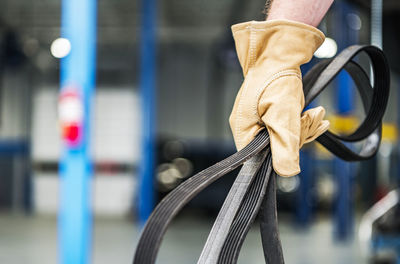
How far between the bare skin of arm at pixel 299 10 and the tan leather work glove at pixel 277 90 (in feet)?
0.11

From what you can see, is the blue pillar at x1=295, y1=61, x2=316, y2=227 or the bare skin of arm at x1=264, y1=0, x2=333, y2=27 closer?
the bare skin of arm at x1=264, y1=0, x2=333, y2=27

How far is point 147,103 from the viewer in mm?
9461

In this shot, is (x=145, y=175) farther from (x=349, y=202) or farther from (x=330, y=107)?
(x=330, y=107)

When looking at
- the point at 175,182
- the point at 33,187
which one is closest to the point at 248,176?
the point at 175,182

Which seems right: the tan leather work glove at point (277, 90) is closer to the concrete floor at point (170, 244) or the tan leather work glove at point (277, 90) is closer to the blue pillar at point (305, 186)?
the concrete floor at point (170, 244)

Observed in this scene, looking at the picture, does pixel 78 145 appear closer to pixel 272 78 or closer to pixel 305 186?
pixel 272 78

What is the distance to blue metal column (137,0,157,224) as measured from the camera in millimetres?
9109

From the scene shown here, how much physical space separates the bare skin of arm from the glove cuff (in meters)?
0.03

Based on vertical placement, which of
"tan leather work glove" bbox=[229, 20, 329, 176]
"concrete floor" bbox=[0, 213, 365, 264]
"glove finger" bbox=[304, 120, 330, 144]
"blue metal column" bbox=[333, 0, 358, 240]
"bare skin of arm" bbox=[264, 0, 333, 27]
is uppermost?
"bare skin of arm" bbox=[264, 0, 333, 27]

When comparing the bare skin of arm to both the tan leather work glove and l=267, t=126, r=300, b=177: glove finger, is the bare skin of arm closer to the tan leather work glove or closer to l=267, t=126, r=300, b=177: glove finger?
the tan leather work glove

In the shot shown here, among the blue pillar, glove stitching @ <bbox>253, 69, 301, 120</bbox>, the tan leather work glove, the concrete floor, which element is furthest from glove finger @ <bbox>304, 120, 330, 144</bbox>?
the blue pillar

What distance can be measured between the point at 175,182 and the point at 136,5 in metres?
4.24

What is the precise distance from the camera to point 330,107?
14.3 metres

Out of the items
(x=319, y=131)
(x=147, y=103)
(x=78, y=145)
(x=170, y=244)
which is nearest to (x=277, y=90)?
(x=319, y=131)
